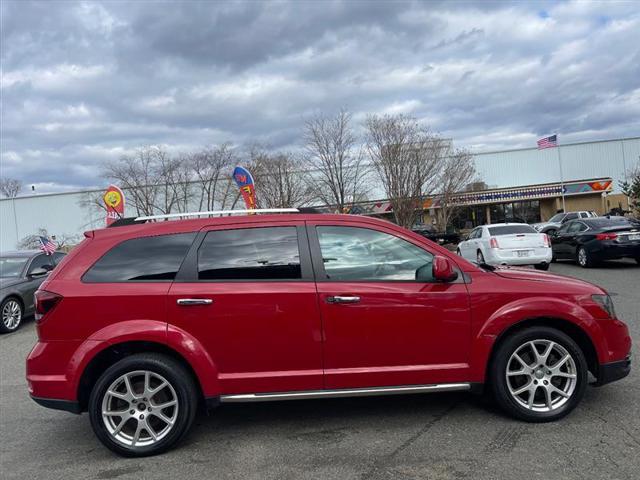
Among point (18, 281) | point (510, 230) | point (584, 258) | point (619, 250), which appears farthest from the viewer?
point (510, 230)

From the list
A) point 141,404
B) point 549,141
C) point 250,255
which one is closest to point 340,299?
point 250,255

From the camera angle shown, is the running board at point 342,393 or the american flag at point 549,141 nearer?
the running board at point 342,393

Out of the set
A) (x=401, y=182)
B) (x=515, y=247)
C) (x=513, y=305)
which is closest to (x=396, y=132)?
(x=401, y=182)

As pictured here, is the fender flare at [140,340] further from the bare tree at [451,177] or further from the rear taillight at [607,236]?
the bare tree at [451,177]

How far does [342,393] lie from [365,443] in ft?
1.34

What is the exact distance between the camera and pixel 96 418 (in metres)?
3.76

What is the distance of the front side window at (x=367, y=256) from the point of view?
4.02 metres

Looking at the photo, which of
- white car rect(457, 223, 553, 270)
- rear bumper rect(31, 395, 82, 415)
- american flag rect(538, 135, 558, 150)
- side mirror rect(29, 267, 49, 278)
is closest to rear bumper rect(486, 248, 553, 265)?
white car rect(457, 223, 553, 270)

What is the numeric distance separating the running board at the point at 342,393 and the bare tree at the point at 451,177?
2287 centimetres

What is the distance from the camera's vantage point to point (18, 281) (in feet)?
34.8

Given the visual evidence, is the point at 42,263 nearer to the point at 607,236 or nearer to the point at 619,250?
the point at 607,236

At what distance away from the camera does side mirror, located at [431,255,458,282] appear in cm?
385

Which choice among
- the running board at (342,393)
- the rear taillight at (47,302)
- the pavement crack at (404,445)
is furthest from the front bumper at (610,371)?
the rear taillight at (47,302)

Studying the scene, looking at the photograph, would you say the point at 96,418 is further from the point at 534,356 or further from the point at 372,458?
the point at 534,356
